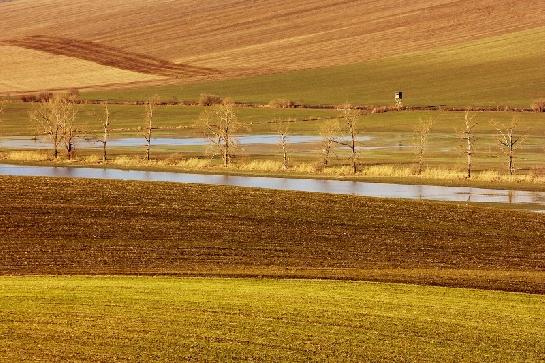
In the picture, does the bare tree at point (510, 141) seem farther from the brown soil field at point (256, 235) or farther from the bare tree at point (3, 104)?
the bare tree at point (3, 104)

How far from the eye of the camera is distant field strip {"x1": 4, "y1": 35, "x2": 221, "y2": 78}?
120 m

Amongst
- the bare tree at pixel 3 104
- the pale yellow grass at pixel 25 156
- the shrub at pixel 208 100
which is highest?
the shrub at pixel 208 100

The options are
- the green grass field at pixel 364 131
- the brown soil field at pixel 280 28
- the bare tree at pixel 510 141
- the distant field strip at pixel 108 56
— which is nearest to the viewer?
the bare tree at pixel 510 141

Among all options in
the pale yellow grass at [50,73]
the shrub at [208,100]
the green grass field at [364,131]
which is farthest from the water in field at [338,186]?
the pale yellow grass at [50,73]

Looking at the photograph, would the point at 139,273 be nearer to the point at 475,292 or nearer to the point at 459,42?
the point at 475,292

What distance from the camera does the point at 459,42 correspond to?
11662cm

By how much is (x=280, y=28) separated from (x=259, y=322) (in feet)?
376

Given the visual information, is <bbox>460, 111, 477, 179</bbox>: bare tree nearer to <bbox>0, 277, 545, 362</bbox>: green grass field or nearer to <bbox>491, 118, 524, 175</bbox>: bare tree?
<bbox>491, 118, 524, 175</bbox>: bare tree

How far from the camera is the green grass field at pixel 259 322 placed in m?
17.4

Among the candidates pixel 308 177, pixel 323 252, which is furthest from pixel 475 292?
pixel 308 177

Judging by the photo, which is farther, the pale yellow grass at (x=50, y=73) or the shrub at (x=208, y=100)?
the pale yellow grass at (x=50, y=73)

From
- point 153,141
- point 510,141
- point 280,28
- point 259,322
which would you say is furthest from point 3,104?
point 259,322

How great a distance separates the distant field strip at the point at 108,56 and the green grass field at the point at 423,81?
31.1 ft

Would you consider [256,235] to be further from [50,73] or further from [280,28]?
[280,28]
